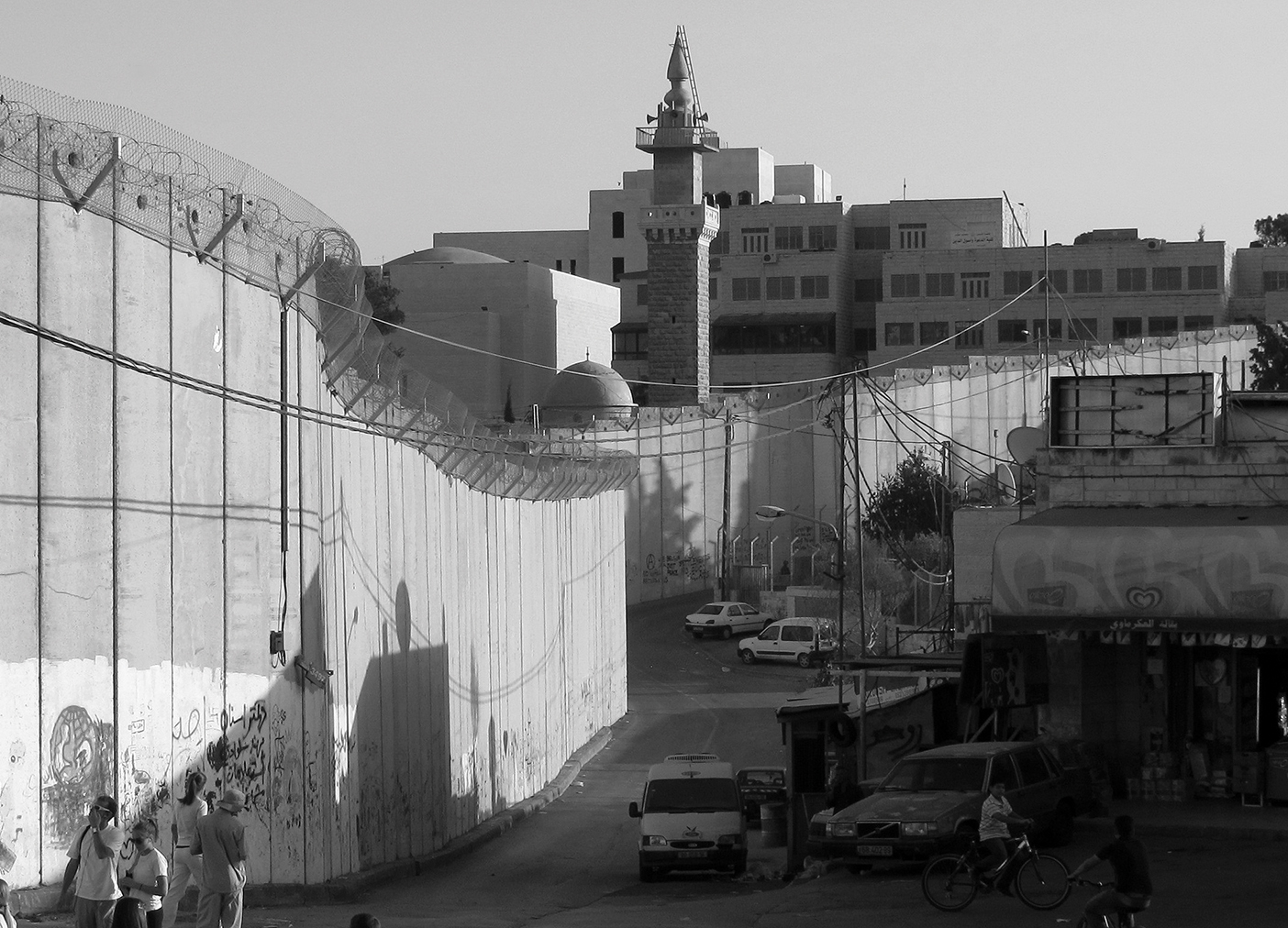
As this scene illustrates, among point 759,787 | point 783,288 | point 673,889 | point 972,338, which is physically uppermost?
point 783,288

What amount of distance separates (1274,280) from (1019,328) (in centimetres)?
1878

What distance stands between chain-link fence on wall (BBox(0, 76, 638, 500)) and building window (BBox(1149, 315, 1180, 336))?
76462 mm

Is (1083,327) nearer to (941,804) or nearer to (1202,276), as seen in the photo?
(1202,276)

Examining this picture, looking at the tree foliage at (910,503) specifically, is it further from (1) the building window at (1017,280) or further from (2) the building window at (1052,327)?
(1) the building window at (1017,280)

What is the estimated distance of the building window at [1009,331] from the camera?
319 ft

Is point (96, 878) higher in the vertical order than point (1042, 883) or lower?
higher

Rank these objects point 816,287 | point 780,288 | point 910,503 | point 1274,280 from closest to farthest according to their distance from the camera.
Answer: point 910,503
point 816,287
point 780,288
point 1274,280

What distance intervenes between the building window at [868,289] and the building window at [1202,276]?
18283 millimetres

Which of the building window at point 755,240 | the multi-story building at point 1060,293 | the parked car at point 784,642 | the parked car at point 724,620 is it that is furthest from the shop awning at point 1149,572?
the building window at point 755,240

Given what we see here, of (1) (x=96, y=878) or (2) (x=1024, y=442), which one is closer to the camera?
(1) (x=96, y=878)

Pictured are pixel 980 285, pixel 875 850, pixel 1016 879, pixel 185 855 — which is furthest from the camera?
pixel 980 285

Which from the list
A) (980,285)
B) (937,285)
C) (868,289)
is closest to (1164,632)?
(980,285)

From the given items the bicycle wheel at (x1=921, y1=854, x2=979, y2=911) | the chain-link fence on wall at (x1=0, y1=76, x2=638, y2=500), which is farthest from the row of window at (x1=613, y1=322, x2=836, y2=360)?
the bicycle wheel at (x1=921, y1=854, x2=979, y2=911)

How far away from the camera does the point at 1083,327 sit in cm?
9619
